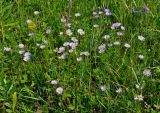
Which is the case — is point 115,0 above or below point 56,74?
above

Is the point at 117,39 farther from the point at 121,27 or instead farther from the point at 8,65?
the point at 8,65

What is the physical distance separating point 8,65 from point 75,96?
569 millimetres

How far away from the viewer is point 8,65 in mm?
2740

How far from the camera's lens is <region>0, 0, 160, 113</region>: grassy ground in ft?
7.97

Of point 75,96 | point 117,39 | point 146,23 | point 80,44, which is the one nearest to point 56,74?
point 75,96

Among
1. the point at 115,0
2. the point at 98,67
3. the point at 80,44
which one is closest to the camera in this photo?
the point at 98,67

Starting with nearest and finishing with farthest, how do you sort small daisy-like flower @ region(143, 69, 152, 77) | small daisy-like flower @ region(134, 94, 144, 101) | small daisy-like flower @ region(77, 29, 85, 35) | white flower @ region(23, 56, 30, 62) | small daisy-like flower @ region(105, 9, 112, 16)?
1. small daisy-like flower @ region(134, 94, 144, 101)
2. small daisy-like flower @ region(143, 69, 152, 77)
3. white flower @ region(23, 56, 30, 62)
4. small daisy-like flower @ region(77, 29, 85, 35)
5. small daisy-like flower @ region(105, 9, 112, 16)

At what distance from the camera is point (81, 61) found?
2.62 m

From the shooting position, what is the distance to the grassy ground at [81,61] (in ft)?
7.97

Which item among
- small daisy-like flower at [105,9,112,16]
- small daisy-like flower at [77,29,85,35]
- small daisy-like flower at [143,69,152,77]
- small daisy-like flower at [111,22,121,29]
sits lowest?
small daisy-like flower at [143,69,152,77]

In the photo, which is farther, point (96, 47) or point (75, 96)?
point (96, 47)

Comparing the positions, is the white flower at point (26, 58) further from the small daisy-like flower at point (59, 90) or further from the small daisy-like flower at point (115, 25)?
the small daisy-like flower at point (115, 25)

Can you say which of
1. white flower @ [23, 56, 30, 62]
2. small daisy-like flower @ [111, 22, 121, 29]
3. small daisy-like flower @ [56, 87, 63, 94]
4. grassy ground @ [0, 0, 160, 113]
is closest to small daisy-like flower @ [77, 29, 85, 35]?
grassy ground @ [0, 0, 160, 113]

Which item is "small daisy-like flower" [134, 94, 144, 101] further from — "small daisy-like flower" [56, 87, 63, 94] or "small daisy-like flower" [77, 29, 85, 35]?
"small daisy-like flower" [77, 29, 85, 35]
